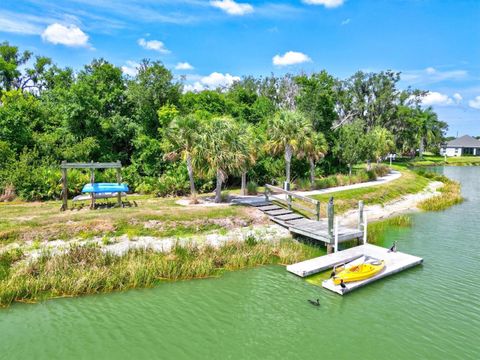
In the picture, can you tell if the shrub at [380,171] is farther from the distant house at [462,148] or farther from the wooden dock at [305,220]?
the distant house at [462,148]

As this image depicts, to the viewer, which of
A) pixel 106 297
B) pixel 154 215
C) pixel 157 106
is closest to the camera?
pixel 106 297

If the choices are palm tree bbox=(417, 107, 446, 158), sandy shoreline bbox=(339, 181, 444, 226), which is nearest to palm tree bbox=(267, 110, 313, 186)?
sandy shoreline bbox=(339, 181, 444, 226)

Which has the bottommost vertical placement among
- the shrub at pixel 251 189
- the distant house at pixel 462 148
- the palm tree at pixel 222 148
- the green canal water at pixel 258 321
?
the green canal water at pixel 258 321

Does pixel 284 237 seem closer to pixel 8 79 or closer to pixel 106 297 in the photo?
pixel 106 297

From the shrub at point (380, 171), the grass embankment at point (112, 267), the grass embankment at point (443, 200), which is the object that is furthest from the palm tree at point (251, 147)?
the shrub at point (380, 171)

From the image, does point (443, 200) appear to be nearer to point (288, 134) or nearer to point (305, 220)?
point (288, 134)

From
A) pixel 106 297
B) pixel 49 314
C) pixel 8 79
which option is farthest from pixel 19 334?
pixel 8 79
